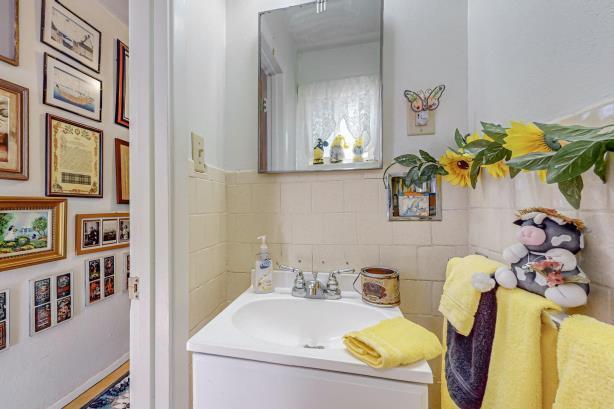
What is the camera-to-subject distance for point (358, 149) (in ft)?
3.23

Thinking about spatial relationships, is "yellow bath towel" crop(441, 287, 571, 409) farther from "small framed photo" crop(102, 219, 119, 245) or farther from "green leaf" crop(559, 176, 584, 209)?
"small framed photo" crop(102, 219, 119, 245)

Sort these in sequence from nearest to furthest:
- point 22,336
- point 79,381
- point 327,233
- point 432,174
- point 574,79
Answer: point 574,79 → point 432,174 → point 327,233 → point 22,336 → point 79,381

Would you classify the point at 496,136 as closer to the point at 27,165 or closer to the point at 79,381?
the point at 27,165

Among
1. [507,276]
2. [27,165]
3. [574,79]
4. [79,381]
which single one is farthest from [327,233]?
[79,381]

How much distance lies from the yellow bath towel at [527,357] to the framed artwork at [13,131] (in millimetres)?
1892

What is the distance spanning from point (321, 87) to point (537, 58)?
0.66 metres

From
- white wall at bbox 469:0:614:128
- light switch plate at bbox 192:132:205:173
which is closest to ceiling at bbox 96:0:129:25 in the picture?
light switch plate at bbox 192:132:205:173

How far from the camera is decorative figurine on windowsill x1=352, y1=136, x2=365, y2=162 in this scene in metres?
0.98

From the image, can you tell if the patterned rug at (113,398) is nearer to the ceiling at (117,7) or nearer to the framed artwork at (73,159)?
the framed artwork at (73,159)

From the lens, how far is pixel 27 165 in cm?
125

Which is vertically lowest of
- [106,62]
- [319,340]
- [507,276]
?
[319,340]

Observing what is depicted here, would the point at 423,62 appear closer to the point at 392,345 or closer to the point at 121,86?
the point at 392,345

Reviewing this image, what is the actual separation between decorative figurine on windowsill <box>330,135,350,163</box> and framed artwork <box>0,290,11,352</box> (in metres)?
1.60

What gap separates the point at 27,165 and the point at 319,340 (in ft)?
5.28
